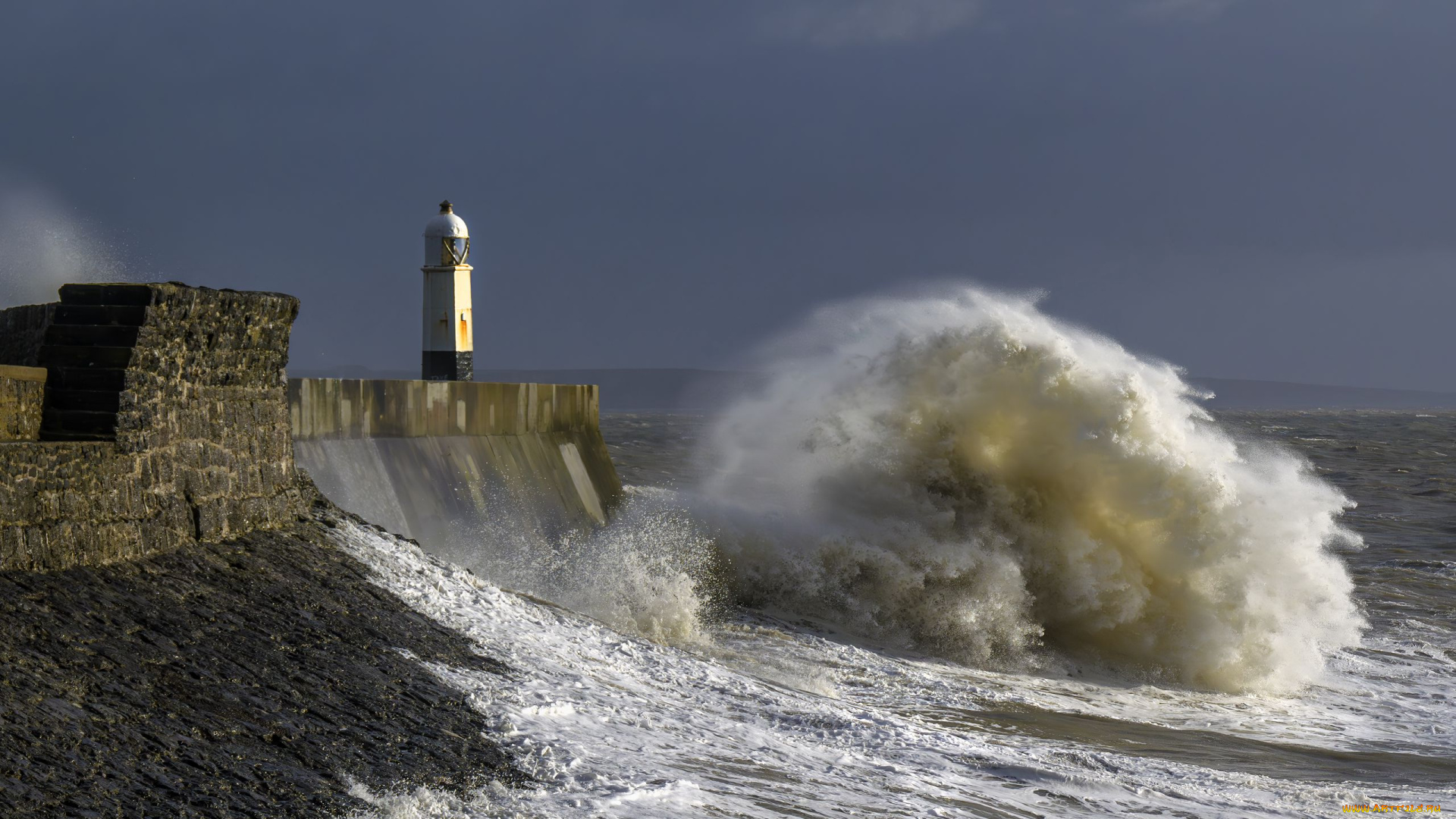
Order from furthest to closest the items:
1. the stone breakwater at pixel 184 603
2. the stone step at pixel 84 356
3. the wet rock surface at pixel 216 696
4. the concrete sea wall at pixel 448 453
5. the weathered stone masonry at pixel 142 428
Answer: the concrete sea wall at pixel 448 453 < the stone step at pixel 84 356 < the weathered stone masonry at pixel 142 428 < the stone breakwater at pixel 184 603 < the wet rock surface at pixel 216 696

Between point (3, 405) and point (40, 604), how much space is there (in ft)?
3.47

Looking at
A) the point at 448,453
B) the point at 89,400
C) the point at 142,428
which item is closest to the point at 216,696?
the point at 142,428

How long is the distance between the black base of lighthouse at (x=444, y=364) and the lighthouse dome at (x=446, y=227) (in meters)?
1.06

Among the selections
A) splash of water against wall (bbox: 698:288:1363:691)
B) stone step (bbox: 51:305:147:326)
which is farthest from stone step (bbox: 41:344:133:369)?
splash of water against wall (bbox: 698:288:1363:691)

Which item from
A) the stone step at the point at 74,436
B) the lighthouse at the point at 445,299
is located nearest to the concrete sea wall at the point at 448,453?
the lighthouse at the point at 445,299

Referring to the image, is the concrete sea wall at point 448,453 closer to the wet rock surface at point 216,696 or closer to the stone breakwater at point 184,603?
the stone breakwater at point 184,603

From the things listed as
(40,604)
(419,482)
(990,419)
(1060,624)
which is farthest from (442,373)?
(40,604)

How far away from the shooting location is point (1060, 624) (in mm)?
10727

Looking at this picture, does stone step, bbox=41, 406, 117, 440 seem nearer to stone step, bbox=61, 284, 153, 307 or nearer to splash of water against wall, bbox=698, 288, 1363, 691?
stone step, bbox=61, 284, 153, 307

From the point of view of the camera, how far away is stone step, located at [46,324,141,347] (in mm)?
5375

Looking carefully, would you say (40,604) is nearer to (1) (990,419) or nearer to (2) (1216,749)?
(2) (1216,749)

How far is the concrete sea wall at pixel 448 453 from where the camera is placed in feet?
25.7

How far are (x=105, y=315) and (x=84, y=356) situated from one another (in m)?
0.19

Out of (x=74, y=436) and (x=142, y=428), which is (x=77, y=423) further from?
(x=142, y=428)
